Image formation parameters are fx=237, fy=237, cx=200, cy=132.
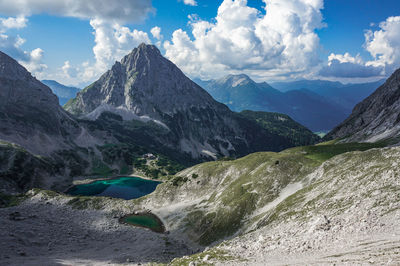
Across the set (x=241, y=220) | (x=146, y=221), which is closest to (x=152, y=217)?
(x=146, y=221)

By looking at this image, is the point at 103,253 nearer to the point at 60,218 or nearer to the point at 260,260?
the point at 60,218

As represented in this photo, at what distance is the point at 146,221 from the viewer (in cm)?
10281

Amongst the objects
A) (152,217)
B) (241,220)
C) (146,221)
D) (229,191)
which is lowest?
(146,221)

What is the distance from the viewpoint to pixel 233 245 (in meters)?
47.9

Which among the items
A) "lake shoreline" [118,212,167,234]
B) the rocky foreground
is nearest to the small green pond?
"lake shoreline" [118,212,167,234]

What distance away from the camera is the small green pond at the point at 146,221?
9650cm

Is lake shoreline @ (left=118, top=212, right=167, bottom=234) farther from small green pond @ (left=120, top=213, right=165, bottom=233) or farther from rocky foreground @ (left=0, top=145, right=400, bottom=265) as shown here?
rocky foreground @ (left=0, top=145, right=400, bottom=265)

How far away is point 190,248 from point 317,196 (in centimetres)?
4445

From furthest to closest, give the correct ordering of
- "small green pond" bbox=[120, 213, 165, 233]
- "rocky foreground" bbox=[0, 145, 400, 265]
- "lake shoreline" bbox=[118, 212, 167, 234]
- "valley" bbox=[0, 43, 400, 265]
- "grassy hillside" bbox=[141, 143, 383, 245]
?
"small green pond" bbox=[120, 213, 165, 233]
"lake shoreline" bbox=[118, 212, 167, 234]
"grassy hillside" bbox=[141, 143, 383, 245]
"valley" bbox=[0, 43, 400, 265]
"rocky foreground" bbox=[0, 145, 400, 265]

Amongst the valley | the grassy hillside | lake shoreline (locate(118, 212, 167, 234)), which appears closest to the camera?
the valley

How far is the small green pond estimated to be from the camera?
96.5 m

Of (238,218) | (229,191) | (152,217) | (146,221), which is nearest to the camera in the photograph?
(238,218)

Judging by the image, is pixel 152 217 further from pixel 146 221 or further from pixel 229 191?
pixel 229 191

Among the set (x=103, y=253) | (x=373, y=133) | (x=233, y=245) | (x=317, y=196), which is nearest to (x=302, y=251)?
(x=233, y=245)
